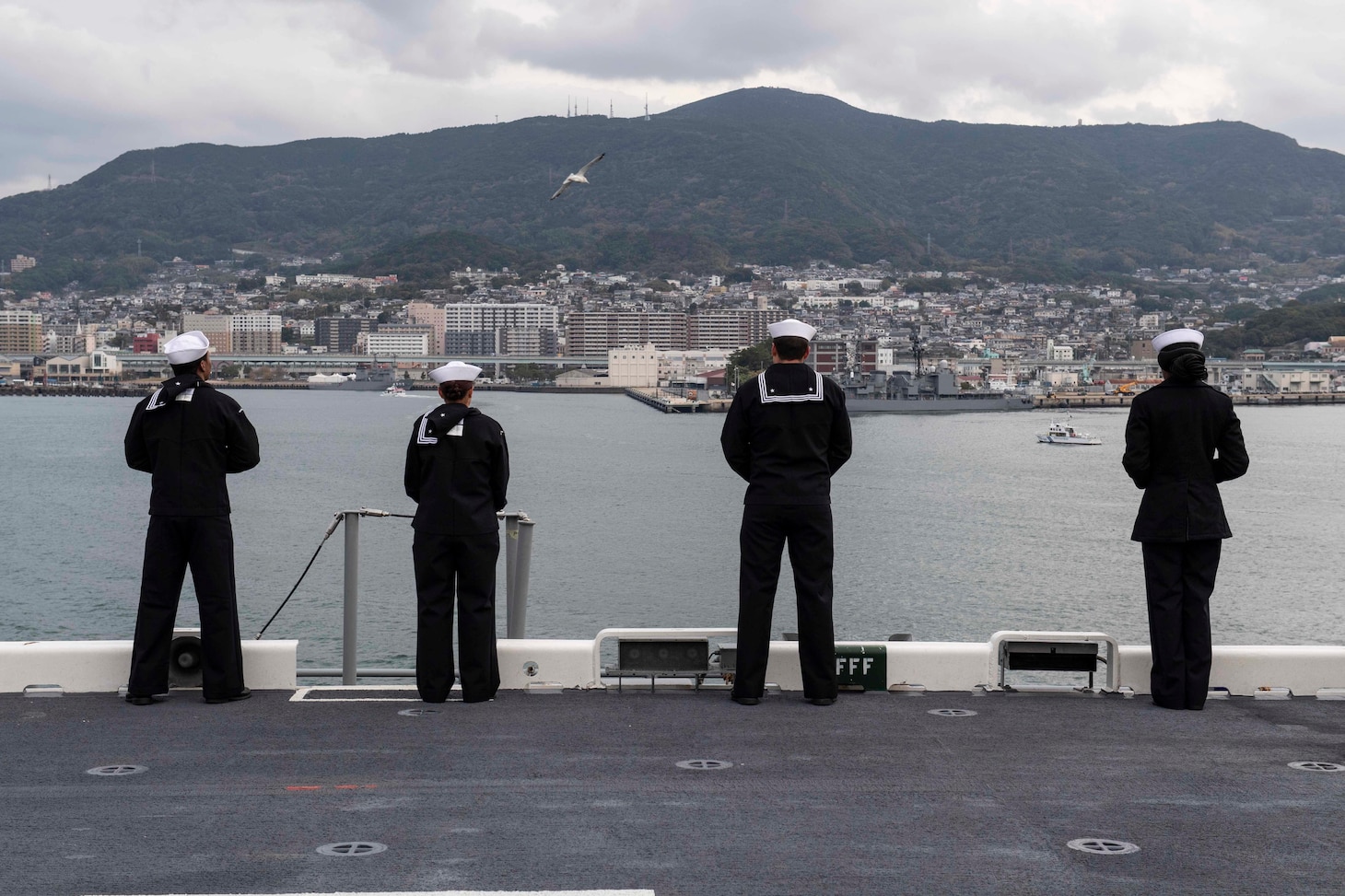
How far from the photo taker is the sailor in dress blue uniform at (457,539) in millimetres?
5184

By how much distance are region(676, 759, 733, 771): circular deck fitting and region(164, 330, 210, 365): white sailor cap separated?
2569 mm

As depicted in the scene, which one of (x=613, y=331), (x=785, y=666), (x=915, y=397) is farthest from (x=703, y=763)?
(x=613, y=331)

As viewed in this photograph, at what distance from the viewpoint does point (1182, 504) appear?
5.26 metres

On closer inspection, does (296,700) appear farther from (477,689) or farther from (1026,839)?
(1026,839)

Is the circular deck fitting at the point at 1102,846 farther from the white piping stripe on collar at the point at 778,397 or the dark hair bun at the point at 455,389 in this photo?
the dark hair bun at the point at 455,389

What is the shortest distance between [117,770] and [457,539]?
1561 mm

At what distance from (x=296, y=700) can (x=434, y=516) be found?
0.87 meters

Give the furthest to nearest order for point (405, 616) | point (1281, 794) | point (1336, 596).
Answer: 1. point (1336, 596)
2. point (405, 616)
3. point (1281, 794)

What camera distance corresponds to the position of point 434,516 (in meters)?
5.26

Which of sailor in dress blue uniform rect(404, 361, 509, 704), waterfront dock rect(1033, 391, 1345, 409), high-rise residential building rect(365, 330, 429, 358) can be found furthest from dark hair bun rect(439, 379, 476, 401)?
high-rise residential building rect(365, 330, 429, 358)

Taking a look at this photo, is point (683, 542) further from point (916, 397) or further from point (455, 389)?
point (916, 397)

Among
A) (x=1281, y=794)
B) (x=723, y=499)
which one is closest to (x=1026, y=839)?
(x=1281, y=794)

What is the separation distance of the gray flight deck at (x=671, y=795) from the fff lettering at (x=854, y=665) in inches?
4.7

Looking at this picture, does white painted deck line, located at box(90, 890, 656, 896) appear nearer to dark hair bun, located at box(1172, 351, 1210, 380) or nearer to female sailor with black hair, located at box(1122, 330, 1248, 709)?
female sailor with black hair, located at box(1122, 330, 1248, 709)
